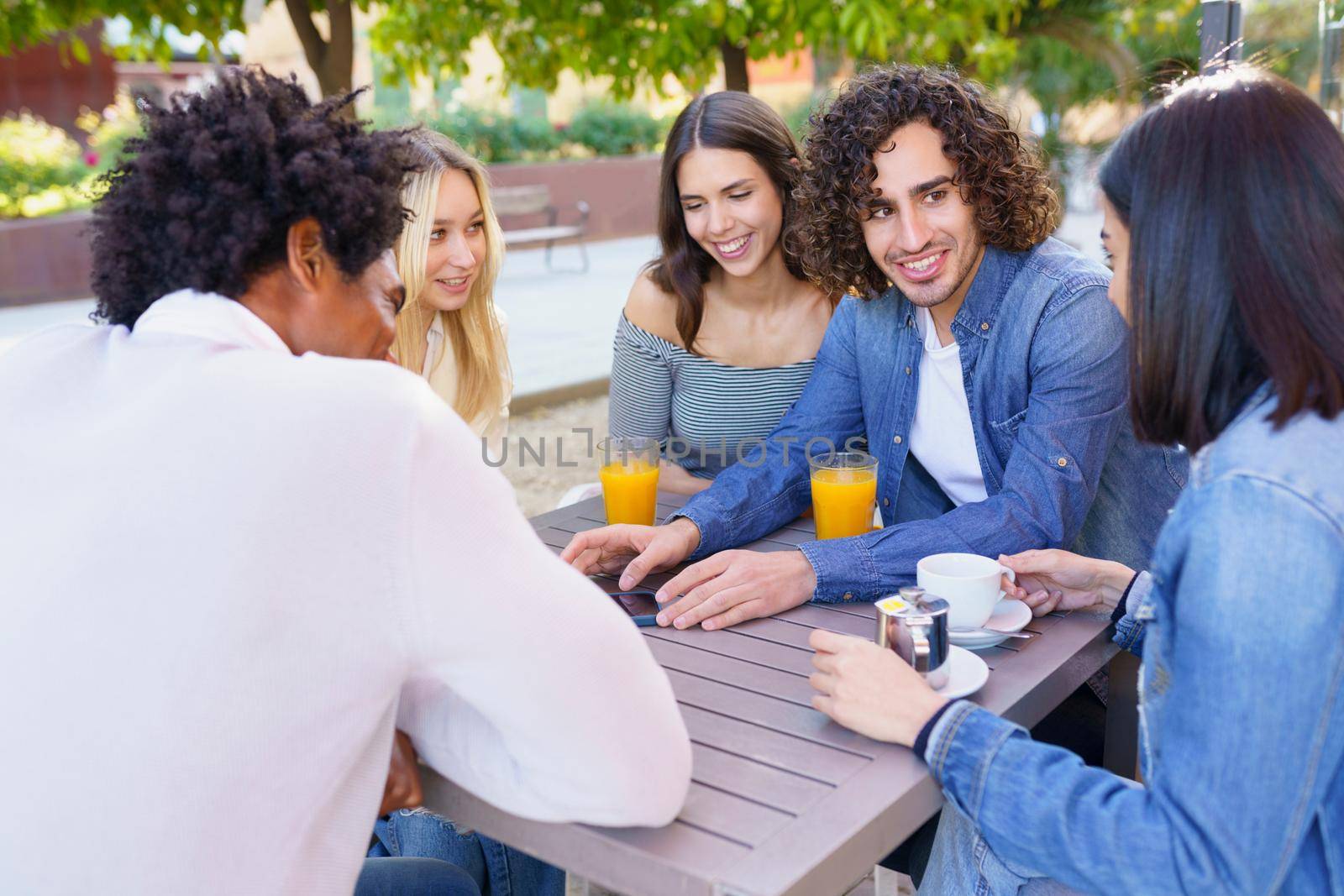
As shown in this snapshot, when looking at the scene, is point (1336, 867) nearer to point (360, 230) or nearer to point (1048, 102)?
point (360, 230)

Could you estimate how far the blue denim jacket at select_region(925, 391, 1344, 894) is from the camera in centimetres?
101

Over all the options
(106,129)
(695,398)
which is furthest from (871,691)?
(106,129)

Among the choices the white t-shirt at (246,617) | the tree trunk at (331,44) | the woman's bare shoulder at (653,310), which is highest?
the tree trunk at (331,44)

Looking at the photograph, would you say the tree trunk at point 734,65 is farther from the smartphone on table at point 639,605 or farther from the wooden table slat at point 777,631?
the wooden table slat at point 777,631

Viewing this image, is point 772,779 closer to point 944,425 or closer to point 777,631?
point 777,631

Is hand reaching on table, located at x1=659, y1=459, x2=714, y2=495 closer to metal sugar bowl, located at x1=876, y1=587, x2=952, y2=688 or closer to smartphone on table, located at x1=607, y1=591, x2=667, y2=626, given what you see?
smartphone on table, located at x1=607, y1=591, x2=667, y2=626

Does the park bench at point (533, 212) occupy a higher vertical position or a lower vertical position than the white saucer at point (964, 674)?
lower

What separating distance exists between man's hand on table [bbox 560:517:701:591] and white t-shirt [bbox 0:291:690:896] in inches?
34.4

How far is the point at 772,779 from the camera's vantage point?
4.27 feet

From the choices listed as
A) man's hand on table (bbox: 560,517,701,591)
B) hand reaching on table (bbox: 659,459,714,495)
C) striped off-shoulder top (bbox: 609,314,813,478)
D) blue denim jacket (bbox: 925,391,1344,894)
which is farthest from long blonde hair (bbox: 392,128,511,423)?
blue denim jacket (bbox: 925,391,1344,894)

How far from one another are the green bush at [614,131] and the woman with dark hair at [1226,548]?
15485 mm

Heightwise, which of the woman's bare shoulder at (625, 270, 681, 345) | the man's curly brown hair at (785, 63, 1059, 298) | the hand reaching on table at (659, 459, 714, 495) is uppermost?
the man's curly brown hair at (785, 63, 1059, 298)

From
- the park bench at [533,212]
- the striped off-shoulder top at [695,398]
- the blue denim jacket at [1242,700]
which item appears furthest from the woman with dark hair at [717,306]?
the park bench at [533,212]

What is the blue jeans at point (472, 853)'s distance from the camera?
189 centimetres
